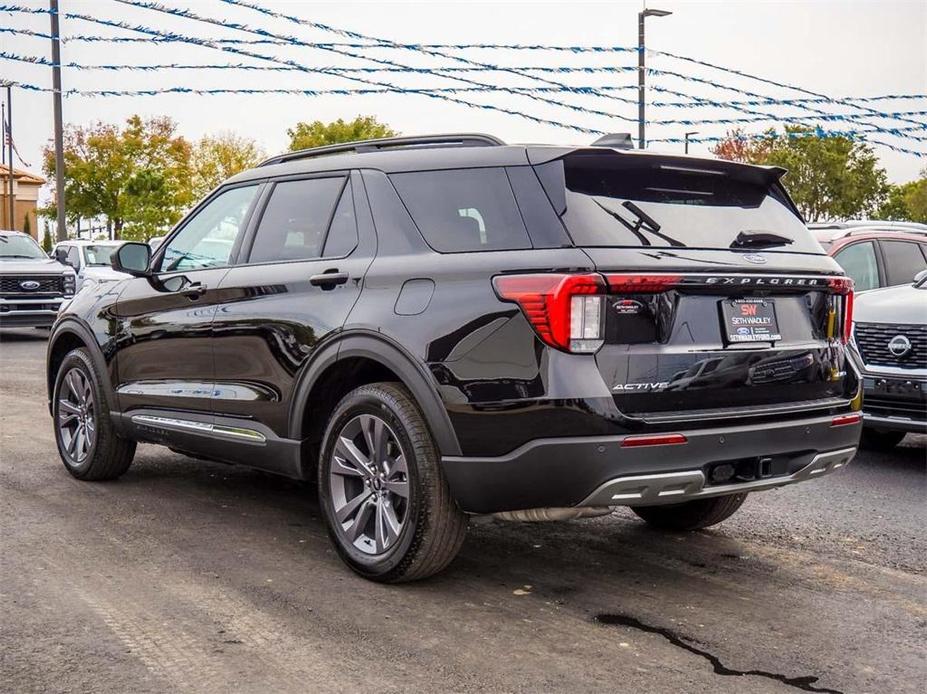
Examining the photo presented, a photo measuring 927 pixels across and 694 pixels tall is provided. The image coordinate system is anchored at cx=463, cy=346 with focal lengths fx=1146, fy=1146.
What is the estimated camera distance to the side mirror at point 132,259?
6.51 m

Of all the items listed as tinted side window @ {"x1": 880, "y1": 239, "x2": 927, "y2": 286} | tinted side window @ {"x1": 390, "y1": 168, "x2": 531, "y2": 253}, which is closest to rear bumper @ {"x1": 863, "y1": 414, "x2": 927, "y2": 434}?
tinted side window @ {"x1": 880, "y1": 239, "x2": 927, "y2": 286}

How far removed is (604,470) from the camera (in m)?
4.18

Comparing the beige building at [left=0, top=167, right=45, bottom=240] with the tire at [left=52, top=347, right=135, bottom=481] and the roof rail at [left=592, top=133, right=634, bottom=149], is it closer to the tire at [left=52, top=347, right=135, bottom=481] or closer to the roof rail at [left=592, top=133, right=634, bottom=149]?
the tire at [left=52, top=347, right=135, bottom=481]

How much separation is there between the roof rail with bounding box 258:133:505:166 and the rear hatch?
59cm

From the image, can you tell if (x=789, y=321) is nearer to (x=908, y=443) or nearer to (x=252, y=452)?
(x=252, y=452)

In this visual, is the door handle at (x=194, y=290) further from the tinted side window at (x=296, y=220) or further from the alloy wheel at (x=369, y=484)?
the alloy wheel at (x=369, y=484)

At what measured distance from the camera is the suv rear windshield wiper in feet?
15.7

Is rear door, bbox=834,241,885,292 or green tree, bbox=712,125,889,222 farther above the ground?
green tree, bbox=712,125,889,222

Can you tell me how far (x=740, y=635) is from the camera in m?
4.25

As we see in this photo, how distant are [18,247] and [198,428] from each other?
1632cm

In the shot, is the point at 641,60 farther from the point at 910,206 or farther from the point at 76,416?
the point at 910,206

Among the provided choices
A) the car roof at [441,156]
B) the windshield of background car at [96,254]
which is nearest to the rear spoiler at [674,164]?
the car roof at [441,156]

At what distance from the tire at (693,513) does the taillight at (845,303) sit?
100 cm

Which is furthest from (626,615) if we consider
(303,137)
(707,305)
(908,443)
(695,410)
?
(303,137)
